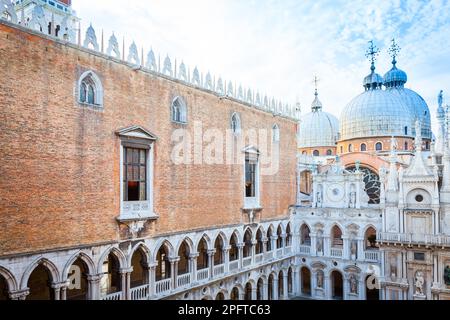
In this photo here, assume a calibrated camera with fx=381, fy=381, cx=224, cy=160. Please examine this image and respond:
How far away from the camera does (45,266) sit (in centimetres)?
1215

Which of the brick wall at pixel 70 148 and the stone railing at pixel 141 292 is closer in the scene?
the brick wall at pixel 70 148

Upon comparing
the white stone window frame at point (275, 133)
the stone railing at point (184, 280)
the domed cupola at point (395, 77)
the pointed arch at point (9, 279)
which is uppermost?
the domed cupola at point (395, 77)

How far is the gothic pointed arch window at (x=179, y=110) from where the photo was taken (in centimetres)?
1744

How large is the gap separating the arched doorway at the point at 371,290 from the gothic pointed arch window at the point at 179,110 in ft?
48.6

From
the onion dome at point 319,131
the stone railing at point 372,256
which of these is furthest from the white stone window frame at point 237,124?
the onion dome at point 319,131

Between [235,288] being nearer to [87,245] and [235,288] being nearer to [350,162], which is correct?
[87,245]

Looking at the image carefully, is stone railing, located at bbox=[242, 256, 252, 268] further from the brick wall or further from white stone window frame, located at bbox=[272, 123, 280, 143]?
white stone window frame, located at bbox=[272, 123, 280, 143]

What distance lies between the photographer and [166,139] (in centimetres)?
1669

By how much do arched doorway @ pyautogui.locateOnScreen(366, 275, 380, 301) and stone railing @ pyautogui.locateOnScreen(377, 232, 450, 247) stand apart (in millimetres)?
3058

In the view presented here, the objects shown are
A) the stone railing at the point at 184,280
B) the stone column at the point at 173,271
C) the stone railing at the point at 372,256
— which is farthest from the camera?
the stone railing at the point at 372,256

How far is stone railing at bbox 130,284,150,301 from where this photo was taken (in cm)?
1489

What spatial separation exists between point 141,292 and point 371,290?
15350 millimetres

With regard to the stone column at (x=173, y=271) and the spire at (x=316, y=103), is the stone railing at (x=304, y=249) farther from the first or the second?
the spire at (x=316, y=103)
